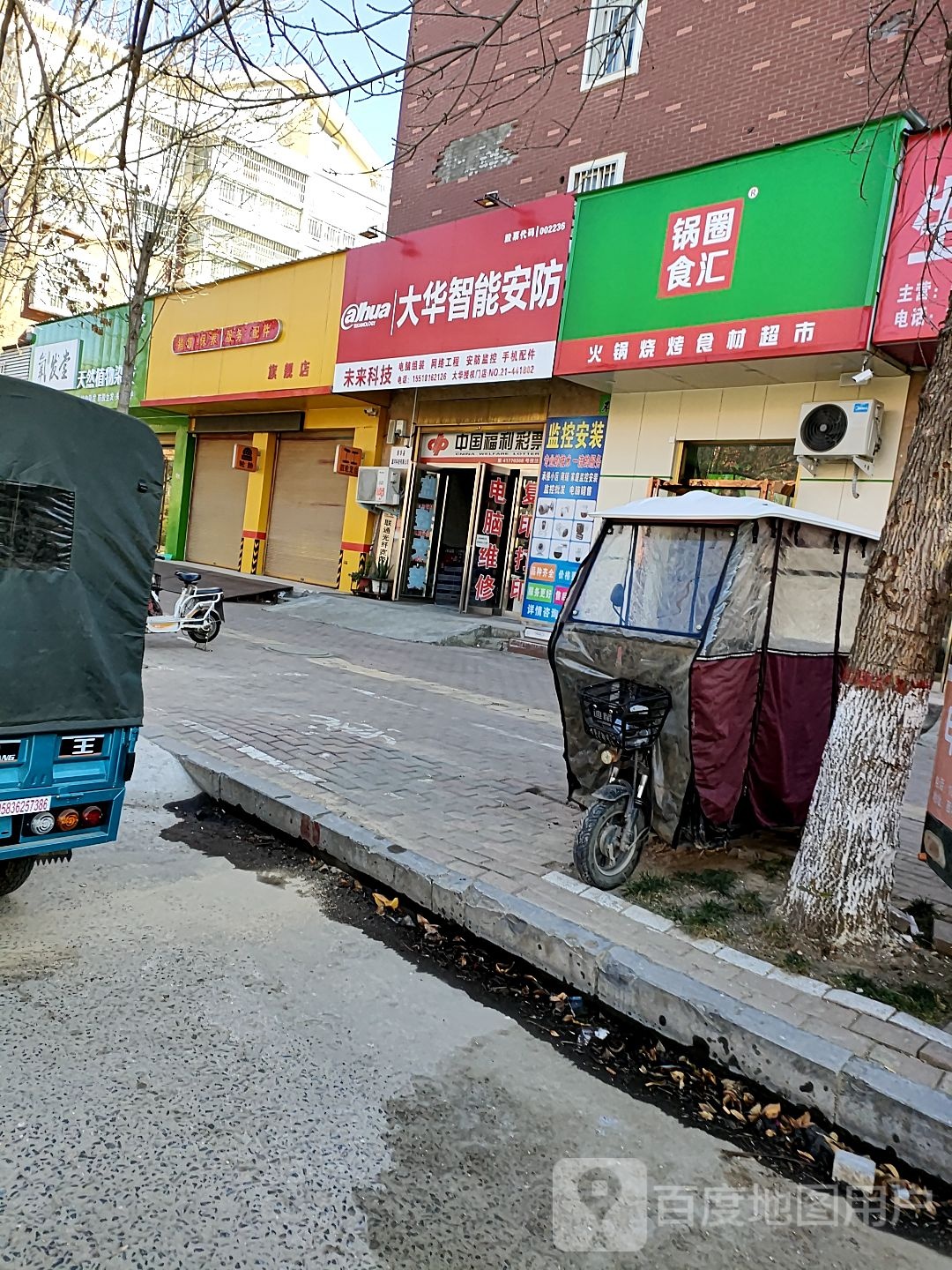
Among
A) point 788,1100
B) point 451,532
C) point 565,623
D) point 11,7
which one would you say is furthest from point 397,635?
point 788,1100

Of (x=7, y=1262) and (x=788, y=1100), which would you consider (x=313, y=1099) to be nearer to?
(x=7, y=1262)

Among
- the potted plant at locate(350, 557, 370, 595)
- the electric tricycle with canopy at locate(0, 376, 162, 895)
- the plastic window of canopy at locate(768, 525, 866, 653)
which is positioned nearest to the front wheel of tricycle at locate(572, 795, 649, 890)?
the plastic window of canopy at locate(768, 525, 866, 653)

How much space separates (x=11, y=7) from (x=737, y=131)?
39.0ft

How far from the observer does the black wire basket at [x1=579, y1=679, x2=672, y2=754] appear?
4340 mm

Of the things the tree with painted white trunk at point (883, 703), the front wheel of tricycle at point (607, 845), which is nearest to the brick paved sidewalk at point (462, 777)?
the front wheel of tricycle at point (607, 845)

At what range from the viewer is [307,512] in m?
19.9

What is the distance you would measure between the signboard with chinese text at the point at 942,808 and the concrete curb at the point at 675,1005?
1.03 meters

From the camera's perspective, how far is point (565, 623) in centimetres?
505

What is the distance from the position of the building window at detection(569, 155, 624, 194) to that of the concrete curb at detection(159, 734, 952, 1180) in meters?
13.5

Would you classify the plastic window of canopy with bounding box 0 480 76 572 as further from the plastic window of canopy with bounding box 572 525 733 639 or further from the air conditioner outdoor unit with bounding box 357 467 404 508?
the air conditioner outdoor unit with bounding box 357 467 404 508

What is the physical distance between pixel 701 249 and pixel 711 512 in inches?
329

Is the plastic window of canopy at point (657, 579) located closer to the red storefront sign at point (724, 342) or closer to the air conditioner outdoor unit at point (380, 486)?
the red storefront sign at point (724, 342)

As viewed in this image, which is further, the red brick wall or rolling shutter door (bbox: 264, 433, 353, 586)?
rolling shutter door (bbox: 264, 433, 353, 586)

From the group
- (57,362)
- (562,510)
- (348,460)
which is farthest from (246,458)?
(57,362)
